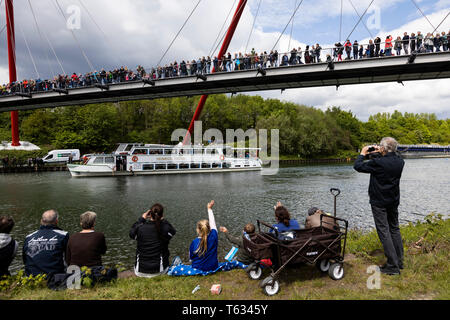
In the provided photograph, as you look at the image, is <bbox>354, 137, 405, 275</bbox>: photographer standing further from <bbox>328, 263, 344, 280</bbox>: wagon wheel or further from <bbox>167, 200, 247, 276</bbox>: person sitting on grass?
<bbox>167, 200, 247, 276</bbox>: person sitting on grass

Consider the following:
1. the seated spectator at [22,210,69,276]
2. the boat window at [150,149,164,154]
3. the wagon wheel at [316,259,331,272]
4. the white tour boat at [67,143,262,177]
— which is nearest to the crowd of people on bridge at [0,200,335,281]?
the seated spectator at [22,210,69,276]

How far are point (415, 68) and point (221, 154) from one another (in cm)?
3197

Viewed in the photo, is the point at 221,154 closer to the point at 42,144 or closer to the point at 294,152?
the point at 294,152

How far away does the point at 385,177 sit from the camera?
5199 millimetres

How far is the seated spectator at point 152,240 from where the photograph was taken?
18.7ft

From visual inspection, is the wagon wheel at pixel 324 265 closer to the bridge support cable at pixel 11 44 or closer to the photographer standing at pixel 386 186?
the photographer standing at pixel 386 186

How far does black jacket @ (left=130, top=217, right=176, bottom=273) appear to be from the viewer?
5695mm

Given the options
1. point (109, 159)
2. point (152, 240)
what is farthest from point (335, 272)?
point (109, 159)

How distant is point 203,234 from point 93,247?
2.10m

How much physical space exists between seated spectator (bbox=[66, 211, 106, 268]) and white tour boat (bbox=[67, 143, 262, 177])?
3851cm

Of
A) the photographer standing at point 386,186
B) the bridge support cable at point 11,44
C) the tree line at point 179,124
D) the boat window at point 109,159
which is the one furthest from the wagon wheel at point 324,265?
the tree line at point 179,124

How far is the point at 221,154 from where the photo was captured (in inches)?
1921

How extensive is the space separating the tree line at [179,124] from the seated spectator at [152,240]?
66.0 metres
